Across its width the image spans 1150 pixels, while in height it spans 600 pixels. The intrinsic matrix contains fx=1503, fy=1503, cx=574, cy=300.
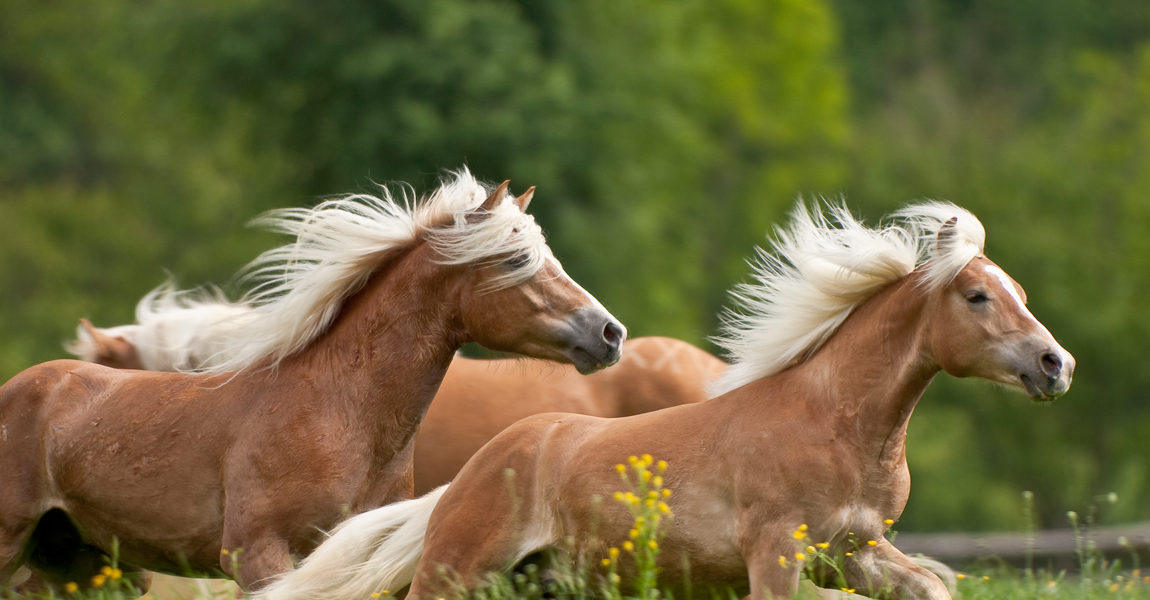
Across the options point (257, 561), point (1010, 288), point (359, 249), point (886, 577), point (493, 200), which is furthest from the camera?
point (359, 249)

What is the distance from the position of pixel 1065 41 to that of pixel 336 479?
31969 mm

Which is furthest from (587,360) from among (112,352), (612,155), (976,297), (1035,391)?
(612,155)

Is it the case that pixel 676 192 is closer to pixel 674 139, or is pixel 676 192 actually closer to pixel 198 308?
pixel 674 139

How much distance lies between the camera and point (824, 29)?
27984 mm

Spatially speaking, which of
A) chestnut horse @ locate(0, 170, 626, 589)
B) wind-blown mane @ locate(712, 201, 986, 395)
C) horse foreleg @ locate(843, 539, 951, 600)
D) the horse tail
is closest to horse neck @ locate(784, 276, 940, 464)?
wind-blown mane @ locate(712, 201, 986, 395)

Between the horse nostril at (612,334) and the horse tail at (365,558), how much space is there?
2.84 feet

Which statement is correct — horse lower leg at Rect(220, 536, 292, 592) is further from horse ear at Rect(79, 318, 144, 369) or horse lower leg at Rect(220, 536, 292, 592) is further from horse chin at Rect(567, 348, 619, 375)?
horse ear at Rect(79, 318, 144, 369)

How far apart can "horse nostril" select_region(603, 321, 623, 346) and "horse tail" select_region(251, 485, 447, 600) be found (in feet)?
2.84

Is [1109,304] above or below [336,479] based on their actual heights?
above

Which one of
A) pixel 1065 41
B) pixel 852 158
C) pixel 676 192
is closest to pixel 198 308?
pixel 676 192

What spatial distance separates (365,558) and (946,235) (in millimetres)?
2447

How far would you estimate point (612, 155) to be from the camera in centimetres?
2142

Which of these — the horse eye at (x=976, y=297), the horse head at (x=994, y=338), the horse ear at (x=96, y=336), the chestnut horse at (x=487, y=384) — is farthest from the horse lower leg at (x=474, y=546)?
→ the horse ear at (x=96, y=336)

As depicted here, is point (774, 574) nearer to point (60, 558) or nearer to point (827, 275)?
point (827, 275)
